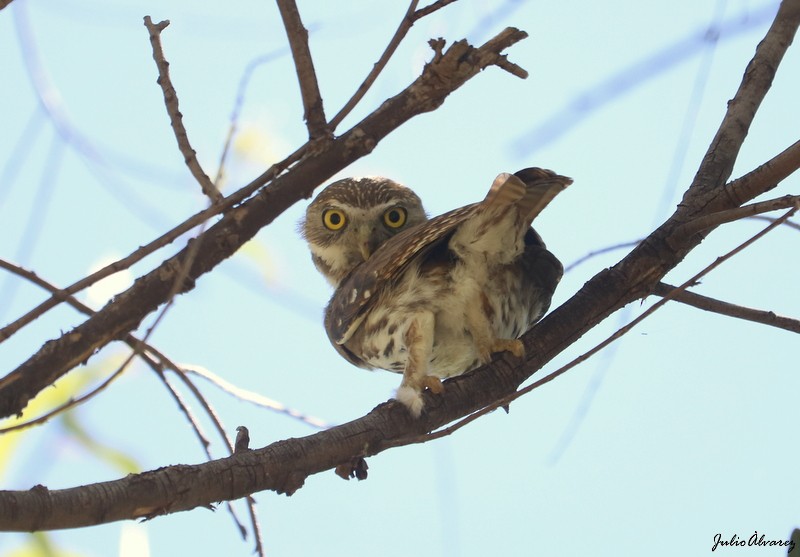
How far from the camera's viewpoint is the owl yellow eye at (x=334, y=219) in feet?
15.1

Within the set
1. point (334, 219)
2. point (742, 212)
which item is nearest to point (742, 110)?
point (742, 212)

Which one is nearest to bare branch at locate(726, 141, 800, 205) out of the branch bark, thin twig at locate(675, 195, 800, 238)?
the branch bark

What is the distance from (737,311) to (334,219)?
2.32 metres

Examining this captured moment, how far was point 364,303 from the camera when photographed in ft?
11.4

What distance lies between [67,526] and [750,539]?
1.86m

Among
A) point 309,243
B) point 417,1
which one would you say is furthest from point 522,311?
point 309,243

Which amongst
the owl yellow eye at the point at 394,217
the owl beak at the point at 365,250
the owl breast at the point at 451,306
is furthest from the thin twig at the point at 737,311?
the owl yellow eye at the point at 394,217

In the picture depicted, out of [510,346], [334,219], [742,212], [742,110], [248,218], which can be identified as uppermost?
Result: [334,219]

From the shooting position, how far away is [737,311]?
2814 millimetres

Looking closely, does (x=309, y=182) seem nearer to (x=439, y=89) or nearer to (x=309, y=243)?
(x=439, y=89)

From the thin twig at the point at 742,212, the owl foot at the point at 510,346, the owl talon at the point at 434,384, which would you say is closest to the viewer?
the thin twig at the point at 742,212

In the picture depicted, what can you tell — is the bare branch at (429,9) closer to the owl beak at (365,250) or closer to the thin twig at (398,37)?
the thin twig at (398,37)

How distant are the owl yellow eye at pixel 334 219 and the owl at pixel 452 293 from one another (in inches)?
35.7

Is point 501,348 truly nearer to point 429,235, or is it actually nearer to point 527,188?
point 429,235
